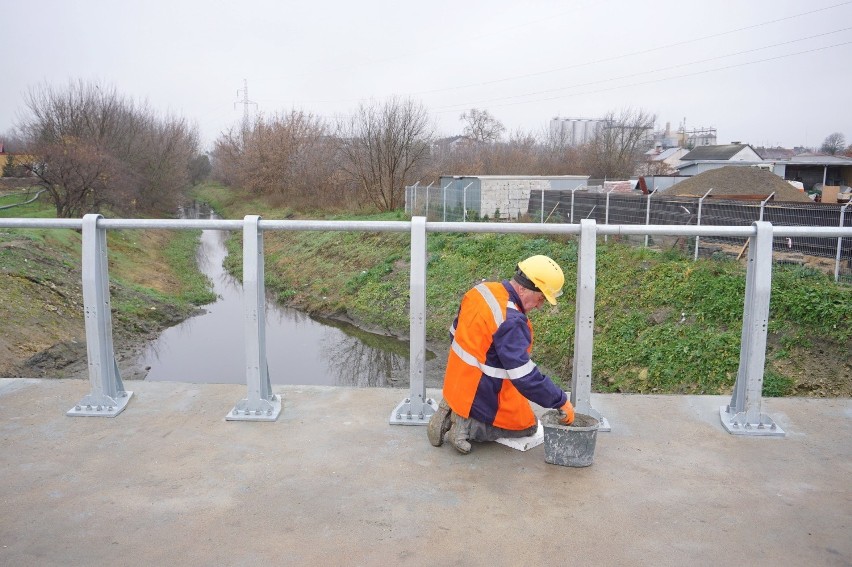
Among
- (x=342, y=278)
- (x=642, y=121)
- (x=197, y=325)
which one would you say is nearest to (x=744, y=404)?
(x=197, y=325)

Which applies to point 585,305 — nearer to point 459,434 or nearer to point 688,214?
point 459,434

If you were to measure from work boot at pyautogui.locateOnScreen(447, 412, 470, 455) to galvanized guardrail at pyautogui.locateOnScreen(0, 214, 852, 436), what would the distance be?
43 cm

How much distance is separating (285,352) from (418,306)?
10.5 meters

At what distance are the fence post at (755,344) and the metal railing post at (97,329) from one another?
394 centimetres

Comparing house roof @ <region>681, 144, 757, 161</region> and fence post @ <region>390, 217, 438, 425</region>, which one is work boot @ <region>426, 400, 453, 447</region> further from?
house roof @ <region>681, 144, 757, 161</region>

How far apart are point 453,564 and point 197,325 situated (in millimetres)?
15044

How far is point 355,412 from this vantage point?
4516mm

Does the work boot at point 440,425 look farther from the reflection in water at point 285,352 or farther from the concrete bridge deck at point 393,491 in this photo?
the reflection in water at point 285,352

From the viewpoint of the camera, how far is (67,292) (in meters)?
15.3

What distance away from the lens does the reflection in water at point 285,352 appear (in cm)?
1267

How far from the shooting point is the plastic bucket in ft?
12.1

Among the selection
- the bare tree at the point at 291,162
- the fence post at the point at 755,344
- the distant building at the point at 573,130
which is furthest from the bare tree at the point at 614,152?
the fence post at the point at 755,344

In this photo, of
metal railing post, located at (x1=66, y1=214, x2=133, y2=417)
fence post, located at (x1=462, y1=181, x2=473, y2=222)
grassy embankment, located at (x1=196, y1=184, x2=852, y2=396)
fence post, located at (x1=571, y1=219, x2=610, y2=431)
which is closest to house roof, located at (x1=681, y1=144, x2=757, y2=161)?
fence post, located at (x1=462, y1=181, x2=473, y2=222)

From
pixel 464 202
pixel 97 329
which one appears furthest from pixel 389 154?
pixel 97 329
